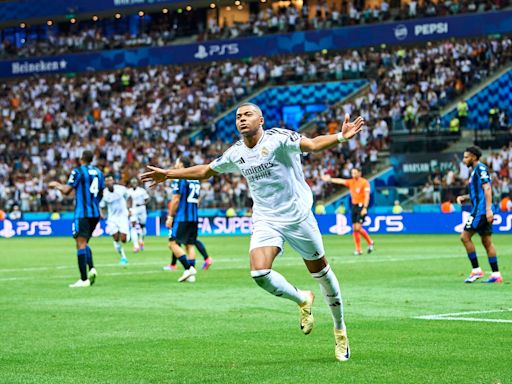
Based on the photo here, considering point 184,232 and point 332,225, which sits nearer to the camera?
point 184,232

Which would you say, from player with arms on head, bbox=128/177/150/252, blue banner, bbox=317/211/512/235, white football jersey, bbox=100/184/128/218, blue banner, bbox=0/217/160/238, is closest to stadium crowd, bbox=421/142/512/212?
blue banner, bbox=317/211/512/235

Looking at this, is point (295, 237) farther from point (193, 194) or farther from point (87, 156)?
point (193, 194)

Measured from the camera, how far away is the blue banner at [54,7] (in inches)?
2440

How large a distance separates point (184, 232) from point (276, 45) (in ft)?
125

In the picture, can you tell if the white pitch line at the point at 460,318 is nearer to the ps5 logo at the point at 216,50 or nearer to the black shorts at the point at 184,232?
the black shorts at the point at 184,232

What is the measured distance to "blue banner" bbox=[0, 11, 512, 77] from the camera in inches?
2052

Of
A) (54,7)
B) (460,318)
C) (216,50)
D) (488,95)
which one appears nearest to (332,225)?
(488,95)

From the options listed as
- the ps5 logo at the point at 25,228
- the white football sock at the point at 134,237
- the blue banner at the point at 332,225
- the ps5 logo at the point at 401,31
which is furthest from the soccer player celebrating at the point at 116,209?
the ps5 logo at the point at 401,31

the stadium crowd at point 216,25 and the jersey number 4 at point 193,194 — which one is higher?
the stadium crowd at point 216,25

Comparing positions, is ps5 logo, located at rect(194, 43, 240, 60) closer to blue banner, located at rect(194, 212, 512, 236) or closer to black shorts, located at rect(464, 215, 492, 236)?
blue banner, located at rect(194, 212, 512, 236)

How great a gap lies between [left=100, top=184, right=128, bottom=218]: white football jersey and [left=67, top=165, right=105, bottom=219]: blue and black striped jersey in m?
9.57

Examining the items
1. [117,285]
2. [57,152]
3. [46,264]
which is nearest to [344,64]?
[57,152]

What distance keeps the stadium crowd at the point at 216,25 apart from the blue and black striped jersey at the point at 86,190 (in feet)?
119

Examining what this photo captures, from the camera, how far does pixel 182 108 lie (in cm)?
5797
